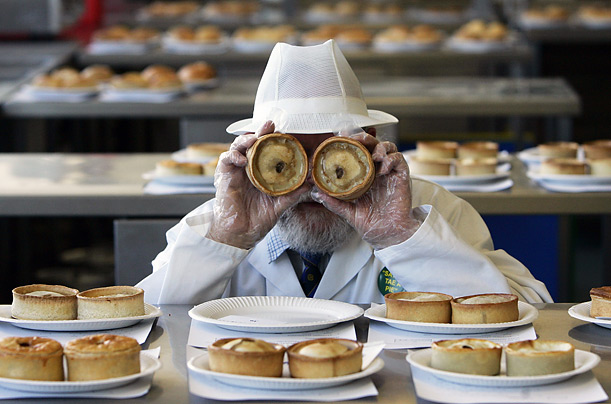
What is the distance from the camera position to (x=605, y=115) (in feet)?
26.7

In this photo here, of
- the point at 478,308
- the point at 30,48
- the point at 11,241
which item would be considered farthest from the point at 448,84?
the point at 478,308

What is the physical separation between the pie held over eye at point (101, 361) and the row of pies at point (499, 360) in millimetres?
468

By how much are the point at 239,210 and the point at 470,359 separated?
755 millimetres

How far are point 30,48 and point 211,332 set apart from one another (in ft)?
17.0

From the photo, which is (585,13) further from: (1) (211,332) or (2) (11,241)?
(1) (211,332)

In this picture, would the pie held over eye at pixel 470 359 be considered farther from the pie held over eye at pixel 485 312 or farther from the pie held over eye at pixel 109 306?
the pie held over eye at pixel 109 306

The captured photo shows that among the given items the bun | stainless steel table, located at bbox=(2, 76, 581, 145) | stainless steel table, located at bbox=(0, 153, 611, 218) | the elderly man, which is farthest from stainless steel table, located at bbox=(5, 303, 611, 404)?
the bun

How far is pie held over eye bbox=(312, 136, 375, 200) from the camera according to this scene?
1.91 metres

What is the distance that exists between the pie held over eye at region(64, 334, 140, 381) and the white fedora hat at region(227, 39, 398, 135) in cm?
81

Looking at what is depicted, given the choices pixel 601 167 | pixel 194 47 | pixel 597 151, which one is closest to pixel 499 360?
pixel 601 167

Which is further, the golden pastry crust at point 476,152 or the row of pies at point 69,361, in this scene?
the golden pastry crust at point 476,152

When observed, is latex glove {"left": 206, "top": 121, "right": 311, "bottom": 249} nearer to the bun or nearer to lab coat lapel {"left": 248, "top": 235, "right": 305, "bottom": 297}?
lab coat lapel {"left": 248, "top": 235, "right": 305, "bottom": 297}

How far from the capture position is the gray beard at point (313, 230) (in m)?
2.13

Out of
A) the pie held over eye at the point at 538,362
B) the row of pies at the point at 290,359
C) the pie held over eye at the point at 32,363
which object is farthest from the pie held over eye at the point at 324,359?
the pie held over eye at the point at 32,363
